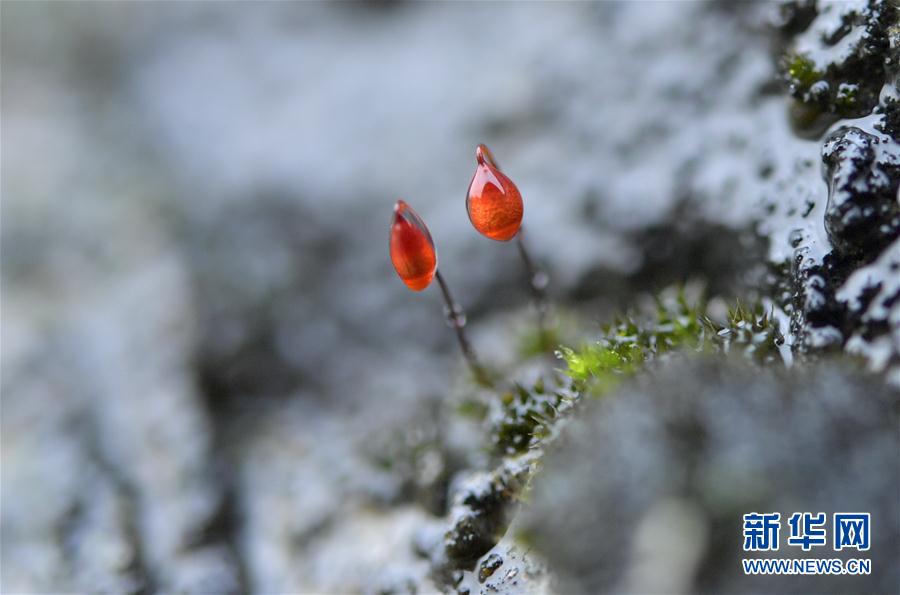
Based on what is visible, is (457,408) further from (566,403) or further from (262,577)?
(262,577)

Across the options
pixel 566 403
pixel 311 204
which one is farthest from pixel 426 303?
pixel 566 403

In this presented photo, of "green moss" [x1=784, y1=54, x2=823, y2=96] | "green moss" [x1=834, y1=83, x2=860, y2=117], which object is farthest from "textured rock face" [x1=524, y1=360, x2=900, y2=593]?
"green moss" [x1=784, y1=54, x2=823, y2=96]

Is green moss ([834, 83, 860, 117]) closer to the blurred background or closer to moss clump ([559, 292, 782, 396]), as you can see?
the blurred background

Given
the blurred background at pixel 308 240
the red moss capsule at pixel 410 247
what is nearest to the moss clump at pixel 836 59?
the blurred background at pixel 308 240

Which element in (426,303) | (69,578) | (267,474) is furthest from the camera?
(426,303)

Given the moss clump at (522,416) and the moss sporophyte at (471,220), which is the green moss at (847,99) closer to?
the moss sporophyte at (471,220)

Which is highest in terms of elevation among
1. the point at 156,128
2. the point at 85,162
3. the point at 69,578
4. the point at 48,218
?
the point at 156,128
